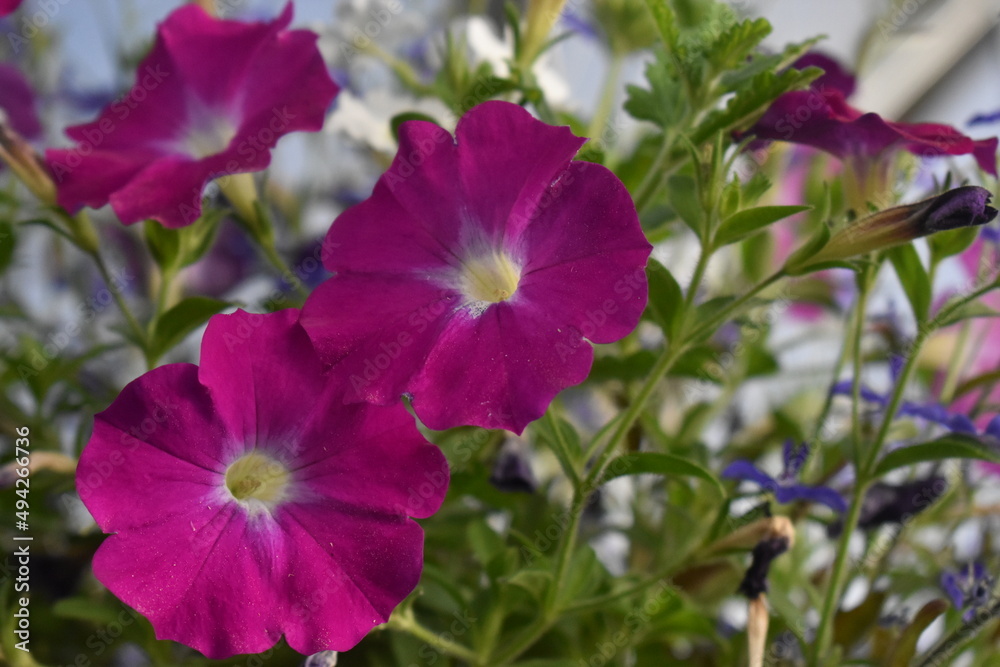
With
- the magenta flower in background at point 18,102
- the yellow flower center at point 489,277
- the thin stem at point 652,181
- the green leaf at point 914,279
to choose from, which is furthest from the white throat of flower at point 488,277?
the magenta flower in background at point 18,102

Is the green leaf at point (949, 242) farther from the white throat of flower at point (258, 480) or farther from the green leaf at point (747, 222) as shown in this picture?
the white throat of flower at point (258, 480)

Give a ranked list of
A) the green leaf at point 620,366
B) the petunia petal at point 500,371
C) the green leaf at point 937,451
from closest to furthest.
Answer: the petunia petal at point 500,371, the green leaf at point 937,451, the green leaf at point 620,366

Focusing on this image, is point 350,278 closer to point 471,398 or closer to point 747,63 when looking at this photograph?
point 471,398

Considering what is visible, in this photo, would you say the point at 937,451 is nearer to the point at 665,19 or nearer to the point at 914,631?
the point at 914,631

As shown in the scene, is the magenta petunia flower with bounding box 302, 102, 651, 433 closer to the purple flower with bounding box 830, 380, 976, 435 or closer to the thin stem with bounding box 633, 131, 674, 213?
the thin stem with bounding box 633, 131, 674, 213

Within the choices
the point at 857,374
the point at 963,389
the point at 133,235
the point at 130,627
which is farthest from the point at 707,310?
the point at 133,235

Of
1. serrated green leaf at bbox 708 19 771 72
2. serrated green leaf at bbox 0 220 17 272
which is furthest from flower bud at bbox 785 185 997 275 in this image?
serrated green leaf at bbox 0 220 17 272

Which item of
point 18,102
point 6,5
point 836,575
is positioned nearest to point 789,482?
point 836,575
